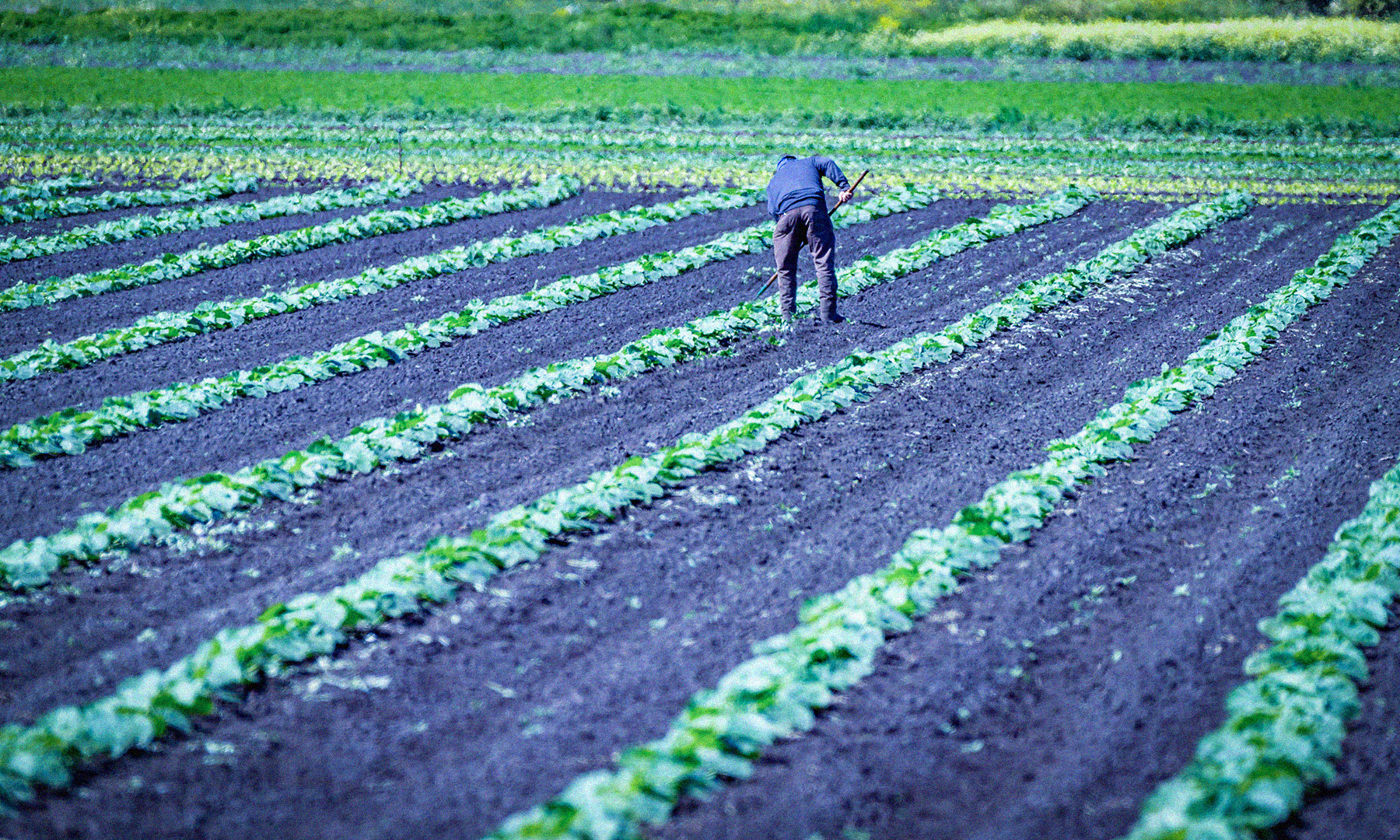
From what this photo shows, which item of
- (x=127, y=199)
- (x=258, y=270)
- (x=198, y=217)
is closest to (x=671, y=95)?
(x=127, y=199)

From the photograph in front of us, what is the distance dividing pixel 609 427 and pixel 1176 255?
32.4 ft

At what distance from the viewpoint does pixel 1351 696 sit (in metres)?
5.87

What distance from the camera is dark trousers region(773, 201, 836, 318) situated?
12148mm

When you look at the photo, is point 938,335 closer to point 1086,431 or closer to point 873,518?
point 1086,431

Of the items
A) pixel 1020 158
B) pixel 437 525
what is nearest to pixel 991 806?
pixel 437 525

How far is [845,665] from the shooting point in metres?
6.18

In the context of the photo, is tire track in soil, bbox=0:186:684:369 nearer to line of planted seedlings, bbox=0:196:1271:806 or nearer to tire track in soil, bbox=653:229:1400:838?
line of planted seedlings, bbox=0:196:1271:806

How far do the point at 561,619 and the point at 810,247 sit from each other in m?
6.63

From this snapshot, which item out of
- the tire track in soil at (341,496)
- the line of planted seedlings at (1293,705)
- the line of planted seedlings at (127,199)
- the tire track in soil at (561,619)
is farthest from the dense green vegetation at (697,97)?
the line of planted seedlings at (1293,705)

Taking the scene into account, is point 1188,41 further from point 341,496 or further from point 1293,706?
point 1293,706

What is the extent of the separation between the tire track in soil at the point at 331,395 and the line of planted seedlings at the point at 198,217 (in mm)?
4883

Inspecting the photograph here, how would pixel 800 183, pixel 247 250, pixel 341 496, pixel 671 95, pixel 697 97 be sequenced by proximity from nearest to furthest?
1. pixel 341 496
2. pixel 800 183
3. pixel 247 250
4. pixel 697 97
5. pixel 671 95

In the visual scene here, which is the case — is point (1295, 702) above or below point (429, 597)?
below

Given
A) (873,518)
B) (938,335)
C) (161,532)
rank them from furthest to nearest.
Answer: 1. (938,335)
2. (873,518)
3. (161,532)
